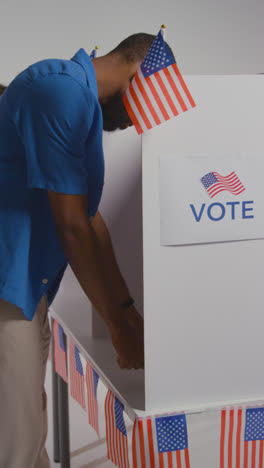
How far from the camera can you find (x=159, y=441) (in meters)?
1.08

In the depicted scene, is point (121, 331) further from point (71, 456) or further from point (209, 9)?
point (209, 9)

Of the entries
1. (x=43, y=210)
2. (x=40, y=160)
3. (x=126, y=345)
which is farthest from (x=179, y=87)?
(x=126, y=345)

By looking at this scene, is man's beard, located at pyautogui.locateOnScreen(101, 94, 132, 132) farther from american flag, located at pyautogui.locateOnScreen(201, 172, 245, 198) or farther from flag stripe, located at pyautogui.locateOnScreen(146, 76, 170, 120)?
american flag, located at pyautogui.locateOnScreen(201, 172, 245, 198)

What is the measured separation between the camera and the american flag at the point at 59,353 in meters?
2.02

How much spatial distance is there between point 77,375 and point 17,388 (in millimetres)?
720

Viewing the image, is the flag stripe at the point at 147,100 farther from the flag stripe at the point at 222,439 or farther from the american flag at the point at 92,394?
the american flag at the point at 92,394

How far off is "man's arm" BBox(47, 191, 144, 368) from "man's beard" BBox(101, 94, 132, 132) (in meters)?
0.30

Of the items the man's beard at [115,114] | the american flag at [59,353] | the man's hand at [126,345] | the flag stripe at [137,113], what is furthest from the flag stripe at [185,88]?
the american flag at [59,353]

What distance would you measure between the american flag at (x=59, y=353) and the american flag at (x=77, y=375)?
0.09 m

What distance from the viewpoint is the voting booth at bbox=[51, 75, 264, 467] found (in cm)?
105

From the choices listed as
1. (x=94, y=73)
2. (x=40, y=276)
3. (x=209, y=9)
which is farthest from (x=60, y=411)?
(x=209, y=9)

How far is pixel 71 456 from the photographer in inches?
89.3

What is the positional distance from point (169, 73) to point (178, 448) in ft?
2.55

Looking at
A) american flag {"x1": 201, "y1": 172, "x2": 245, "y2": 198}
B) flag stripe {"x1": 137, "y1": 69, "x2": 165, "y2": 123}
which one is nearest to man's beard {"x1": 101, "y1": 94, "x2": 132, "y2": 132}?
flag stripe {"x1": 137, "y1": 69, "x2": 165, "y2": 123}
